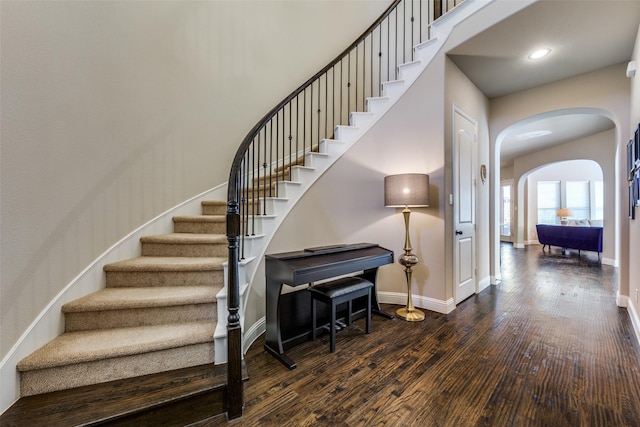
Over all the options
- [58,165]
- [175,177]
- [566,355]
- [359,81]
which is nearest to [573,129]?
[359,81]

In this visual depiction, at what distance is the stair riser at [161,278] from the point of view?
211 cm

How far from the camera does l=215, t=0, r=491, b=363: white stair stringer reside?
2.32 meters

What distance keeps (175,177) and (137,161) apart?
0.45 m

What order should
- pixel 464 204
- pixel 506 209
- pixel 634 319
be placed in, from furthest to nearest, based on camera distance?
pixel 506 209 → pixel 464 204 → pixel 634 319

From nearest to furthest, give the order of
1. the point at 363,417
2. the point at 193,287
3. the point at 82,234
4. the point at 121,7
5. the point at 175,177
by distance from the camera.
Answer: the point at 363,417, the point at 82,234, the point at 193,287, the point at 121,7, the point at 175,177

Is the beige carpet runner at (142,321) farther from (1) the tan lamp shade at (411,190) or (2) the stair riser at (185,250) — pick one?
(1) the tan lamp shade at (411,190)

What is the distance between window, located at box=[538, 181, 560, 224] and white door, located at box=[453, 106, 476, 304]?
807 centimetres

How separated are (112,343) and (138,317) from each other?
0.23m

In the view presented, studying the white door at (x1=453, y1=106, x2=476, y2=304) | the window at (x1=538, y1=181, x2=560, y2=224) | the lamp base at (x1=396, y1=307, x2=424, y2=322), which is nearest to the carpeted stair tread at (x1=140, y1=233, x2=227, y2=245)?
the lamp base at (x1=396, y1=307, x2=424, y2=322)

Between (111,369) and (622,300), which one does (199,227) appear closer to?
(111,369)

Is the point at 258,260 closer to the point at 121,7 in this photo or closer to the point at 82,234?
the point at 82,234

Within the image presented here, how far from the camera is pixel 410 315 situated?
282cm

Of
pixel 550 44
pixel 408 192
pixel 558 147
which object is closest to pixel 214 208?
pixel 408 192

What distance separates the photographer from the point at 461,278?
328 cm
